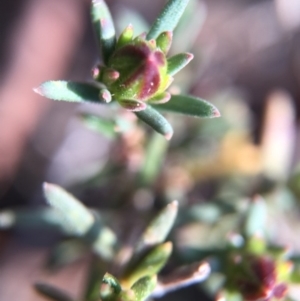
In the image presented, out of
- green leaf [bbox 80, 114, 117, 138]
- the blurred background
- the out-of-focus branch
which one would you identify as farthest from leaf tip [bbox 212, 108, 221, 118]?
the out-of-focus branch

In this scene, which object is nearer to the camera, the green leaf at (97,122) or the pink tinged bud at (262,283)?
the pink tinged bud at (262,283)

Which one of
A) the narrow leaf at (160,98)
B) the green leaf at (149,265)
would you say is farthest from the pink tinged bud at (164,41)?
the green leaf at (149,265)

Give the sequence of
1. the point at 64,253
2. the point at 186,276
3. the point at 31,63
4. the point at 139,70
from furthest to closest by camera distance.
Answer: the point at 31,63, the point at 64,253, the point at 186,276, the point at 139,70

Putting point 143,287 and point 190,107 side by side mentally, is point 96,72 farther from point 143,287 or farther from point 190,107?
point 143,287

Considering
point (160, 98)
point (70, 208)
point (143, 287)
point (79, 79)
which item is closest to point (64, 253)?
point (70, 208)

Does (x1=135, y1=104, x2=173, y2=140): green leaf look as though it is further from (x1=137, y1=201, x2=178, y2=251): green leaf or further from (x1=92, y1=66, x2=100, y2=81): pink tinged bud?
(x1=137, y1=201, x2=178, y2=251): green leaf

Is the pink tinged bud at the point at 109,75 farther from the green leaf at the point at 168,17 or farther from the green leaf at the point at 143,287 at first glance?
the green leaf at the point at 143,287
